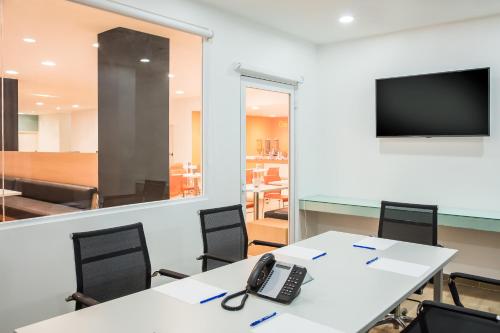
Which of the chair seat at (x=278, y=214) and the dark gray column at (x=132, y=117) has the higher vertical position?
the dark gray column at (x=132, y=117)

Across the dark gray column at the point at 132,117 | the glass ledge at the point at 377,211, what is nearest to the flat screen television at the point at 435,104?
the glass ledge at the point at 377,211

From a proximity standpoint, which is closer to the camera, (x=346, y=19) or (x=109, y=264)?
(x=109, y=264)

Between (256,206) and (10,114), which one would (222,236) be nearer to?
(10,114)

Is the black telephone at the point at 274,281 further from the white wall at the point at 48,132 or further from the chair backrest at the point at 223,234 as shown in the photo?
the white wall at the point at 48,132

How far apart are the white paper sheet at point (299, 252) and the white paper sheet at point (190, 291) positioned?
795 mm

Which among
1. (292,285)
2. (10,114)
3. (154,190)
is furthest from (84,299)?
(154,190)

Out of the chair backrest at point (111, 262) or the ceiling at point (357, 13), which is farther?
the ceiling at point (357, 13)

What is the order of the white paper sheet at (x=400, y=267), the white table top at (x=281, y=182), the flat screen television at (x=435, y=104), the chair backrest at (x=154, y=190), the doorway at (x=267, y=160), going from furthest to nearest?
the white table top at (x=281, y=182) → the doorway at (x=267, y=160) → the flat screen television at (x=435, y=104) → the chair backrest at (x=154, y=190) → the white paper sheet at (x=400, y=267)

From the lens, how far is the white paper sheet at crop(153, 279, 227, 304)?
1.99 metres

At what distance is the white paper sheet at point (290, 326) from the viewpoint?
5.38 ft

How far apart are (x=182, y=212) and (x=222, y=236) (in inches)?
29.3

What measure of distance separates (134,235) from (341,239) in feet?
5.39

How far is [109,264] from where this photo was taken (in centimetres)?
237

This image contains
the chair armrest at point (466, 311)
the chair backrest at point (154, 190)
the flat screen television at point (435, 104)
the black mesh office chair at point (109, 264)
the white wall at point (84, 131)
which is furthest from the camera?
the flat screen television at point (435, 104)
